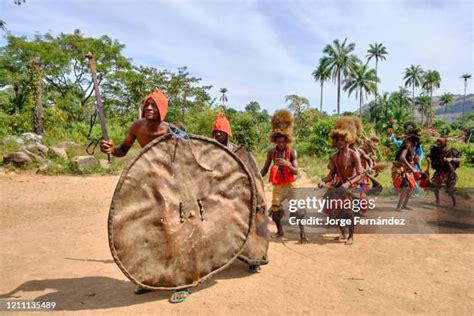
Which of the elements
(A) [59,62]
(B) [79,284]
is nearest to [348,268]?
(B) [79,284]

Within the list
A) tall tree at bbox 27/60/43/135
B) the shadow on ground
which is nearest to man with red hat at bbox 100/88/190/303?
the shadow on ground

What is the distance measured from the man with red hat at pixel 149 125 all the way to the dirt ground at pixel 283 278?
1.48 m

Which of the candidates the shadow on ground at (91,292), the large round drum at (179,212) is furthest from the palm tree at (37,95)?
the large round drum at (179,212)

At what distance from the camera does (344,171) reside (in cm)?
545

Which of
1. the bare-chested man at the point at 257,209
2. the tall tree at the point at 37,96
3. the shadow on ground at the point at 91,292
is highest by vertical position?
the tall tree at the point at 37,96

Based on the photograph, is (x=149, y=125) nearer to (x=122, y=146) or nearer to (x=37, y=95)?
(x=122, y=146)

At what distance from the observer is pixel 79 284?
390cm

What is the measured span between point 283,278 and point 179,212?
1513 mm

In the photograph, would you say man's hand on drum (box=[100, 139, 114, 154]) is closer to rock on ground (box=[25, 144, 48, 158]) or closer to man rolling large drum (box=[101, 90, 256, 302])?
man rolling large drum (box=[101, 90, 256, 302])

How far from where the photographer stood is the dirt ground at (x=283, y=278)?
331cm

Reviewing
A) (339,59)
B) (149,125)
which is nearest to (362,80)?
(339,59)

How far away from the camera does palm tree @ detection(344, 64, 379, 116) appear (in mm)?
43062

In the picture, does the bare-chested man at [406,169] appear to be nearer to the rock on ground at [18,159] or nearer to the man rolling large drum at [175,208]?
the man rolling large drum at [175,208]

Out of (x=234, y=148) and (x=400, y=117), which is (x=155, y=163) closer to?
(x=234, y=148)
